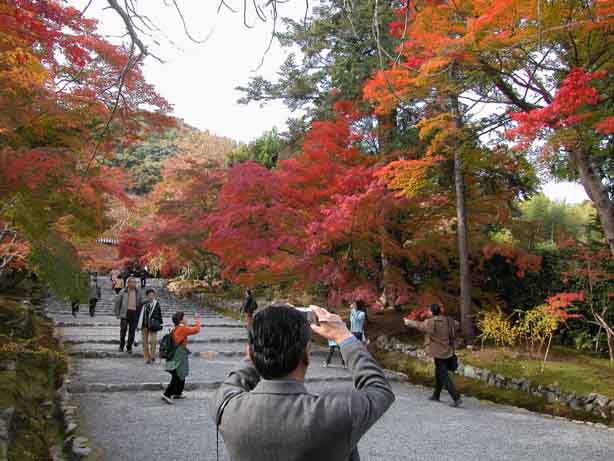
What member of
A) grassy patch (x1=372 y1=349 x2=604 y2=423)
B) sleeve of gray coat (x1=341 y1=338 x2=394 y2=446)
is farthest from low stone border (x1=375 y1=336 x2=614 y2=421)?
sleeve of gray coat (x1=341 y1=338 x2=394 y2=446)

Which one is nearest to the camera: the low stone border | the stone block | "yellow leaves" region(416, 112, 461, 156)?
the stone block

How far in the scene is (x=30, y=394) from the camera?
21.3ft

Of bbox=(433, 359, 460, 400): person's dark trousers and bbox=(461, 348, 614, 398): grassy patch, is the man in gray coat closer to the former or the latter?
bbox=(433, 359, 460, 400): person's dark trousers

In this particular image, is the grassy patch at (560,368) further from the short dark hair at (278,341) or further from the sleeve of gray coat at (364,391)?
the short dark hair at (278,341)

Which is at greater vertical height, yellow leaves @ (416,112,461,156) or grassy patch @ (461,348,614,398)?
yellow leaves @ (416,112,461,156)

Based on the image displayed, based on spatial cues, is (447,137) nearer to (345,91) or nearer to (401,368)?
(345,91)

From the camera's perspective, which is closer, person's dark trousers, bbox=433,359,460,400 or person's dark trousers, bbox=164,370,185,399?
person's dark trousers, bbox=164,370,185,399

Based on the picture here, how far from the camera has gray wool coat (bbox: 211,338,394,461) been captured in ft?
5.04

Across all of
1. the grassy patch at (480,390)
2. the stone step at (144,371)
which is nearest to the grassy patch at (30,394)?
the stone step at (144,371)

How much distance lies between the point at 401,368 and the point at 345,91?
7061 mm

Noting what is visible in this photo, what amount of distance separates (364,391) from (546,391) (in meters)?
8.20

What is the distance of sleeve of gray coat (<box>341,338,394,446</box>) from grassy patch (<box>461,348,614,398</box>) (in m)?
7.63

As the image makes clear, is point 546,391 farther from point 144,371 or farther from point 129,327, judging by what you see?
point 129,327

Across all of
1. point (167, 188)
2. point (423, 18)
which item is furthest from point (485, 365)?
point (167, 188)
